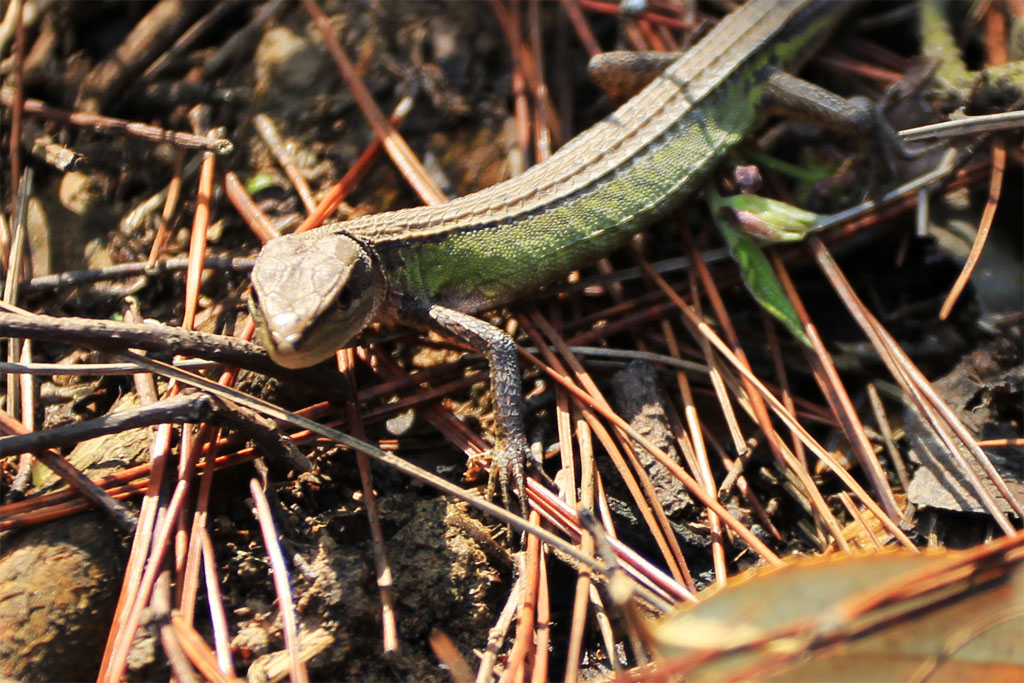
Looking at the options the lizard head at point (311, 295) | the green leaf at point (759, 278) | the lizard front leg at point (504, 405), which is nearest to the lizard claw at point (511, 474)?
the lizard front leg at point (504, 405)

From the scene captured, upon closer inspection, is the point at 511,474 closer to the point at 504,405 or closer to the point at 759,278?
the point at 504,405

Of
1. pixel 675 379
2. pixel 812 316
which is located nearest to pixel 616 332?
pixel 675 379

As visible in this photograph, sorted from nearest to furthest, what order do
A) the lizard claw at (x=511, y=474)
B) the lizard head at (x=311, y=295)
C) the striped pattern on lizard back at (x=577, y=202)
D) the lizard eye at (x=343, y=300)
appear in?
1. the lizard head at (x=311, y=295)
2. the lizard eye at (x=343, y=300)
3. the lizard claw at (x=511, y=474)
4. the striped pattern on lizard back at (x=577, y=202)

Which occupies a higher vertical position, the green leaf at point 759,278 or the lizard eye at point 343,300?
the lizard eye at point 343,300

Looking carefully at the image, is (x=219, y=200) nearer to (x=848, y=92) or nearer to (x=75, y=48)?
(x=75, y=48)

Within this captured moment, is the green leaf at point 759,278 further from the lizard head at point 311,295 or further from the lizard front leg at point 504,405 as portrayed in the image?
the lizard head at point 311,295

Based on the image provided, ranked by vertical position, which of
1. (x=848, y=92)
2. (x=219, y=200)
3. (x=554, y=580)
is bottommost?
(x=554, y=580)

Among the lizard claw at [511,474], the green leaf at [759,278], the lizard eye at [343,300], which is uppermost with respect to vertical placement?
the lizard eye at [343,300]

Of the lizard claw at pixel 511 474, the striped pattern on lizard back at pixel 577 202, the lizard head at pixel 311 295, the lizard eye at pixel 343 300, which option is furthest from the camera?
the striped pattern on lizard back at pixel 577 202
